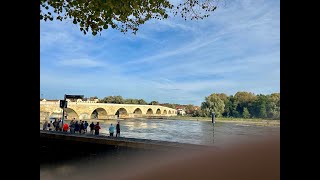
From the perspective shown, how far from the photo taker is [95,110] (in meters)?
53.2

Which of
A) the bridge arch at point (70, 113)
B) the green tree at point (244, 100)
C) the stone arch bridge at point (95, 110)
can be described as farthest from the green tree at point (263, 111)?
the bridge arch at point (70, 113)

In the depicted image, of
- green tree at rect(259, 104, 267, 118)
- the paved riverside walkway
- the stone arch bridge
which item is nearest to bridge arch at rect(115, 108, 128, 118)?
the stone arch bridge

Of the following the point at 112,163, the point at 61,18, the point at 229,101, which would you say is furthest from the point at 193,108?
the point at 61,18

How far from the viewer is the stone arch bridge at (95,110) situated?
128 feet

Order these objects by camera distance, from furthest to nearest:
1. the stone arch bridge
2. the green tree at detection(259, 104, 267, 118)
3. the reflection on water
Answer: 1. the green tree at detection(259, 104, 267, 118)
2. the stone arch bridge
3. the reflection on water

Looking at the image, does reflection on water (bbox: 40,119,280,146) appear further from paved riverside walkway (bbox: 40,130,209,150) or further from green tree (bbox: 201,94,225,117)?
paved riverside walkway (bbox: 40,130,209,150)

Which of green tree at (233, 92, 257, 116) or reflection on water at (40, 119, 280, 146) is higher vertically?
green tree at (233, 92, 257, 116)

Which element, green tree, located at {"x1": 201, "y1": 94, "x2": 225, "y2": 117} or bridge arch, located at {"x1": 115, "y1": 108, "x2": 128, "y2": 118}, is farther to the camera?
bridge arch, located at {"x1": 115, "y1": 108, "x2": 128, "y2": 118}

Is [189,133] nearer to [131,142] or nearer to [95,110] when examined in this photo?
[95,110]

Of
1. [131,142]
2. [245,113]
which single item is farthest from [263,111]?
[131,142]

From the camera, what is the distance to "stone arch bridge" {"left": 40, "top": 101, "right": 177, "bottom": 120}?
128 ft

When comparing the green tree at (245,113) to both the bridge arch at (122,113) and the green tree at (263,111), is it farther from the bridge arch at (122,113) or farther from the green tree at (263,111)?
the bridge arch at (122,113)

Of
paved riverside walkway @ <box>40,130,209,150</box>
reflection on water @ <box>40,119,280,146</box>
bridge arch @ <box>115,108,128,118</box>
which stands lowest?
reflection on water @ <box>40,119,280,146</box>
